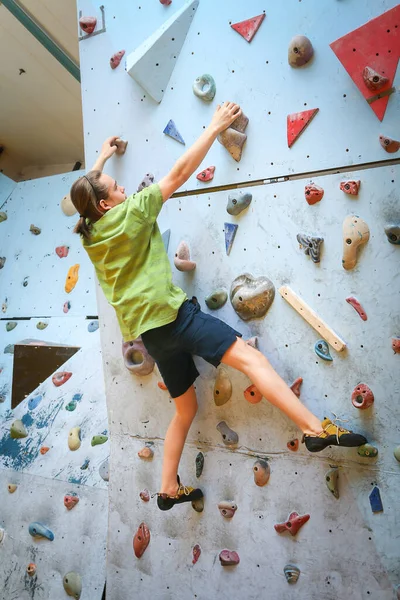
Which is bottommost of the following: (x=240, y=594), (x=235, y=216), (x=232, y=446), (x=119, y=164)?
(x=240, y=594)

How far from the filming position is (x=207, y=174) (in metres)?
1.99

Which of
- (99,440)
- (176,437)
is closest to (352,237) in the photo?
(176,437)

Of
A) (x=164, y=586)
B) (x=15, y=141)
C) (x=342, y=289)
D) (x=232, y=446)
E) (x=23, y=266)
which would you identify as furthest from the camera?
(x=15, y=141)

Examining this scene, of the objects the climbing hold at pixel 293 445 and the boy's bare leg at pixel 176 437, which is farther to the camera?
the boy's bare leg at pixel 176 437

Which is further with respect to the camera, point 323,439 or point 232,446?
point 232,446

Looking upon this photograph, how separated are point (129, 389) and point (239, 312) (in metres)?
0.64

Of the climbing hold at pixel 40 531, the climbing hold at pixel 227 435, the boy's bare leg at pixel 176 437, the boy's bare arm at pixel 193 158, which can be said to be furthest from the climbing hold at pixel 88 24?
the climbing hold at pixel 40 531

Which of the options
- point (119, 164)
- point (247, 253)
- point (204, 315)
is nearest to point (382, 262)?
point (247, 253)

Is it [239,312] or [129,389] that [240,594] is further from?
[239,312]

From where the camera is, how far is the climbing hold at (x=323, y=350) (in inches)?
69.0

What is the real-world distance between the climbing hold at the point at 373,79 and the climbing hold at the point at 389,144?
145 millimetres

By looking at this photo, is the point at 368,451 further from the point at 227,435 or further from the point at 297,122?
the point at 297,122

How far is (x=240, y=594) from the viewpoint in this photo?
196 cm

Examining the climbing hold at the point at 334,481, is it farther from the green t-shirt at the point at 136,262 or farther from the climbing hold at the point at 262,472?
the green t-shirt at the point at 136,262
